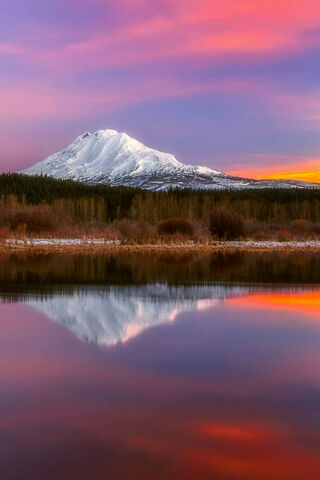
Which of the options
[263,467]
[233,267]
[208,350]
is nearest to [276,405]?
[263,467]

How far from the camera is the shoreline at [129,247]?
1608 inches

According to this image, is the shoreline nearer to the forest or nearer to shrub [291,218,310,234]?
the forest

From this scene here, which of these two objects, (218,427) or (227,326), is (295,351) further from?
(218,427)

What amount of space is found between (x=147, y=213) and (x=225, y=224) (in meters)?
51.4

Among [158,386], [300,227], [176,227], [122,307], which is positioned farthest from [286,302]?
[300,227]

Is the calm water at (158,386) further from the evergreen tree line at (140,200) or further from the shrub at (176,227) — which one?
the evergreen tree line at (140,200)

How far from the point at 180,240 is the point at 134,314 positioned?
34.2m

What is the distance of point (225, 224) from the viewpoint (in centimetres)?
5197

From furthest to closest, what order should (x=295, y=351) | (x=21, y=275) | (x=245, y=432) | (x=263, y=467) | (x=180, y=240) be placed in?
(x=180, y=240) → (x=21, y=275) → (x=295, y=351) → (x=245, y=432) → (x=263, y=467)

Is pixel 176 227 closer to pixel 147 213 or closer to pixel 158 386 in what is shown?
pixel 158 386

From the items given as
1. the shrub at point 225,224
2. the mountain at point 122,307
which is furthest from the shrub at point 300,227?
the mountain at point 122,307

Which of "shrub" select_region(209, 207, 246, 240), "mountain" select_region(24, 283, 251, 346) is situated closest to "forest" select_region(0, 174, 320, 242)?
"shrub" select_region(209, 207, 246, 240)

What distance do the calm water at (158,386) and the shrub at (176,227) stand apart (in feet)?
109

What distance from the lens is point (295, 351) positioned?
33.7 feet
